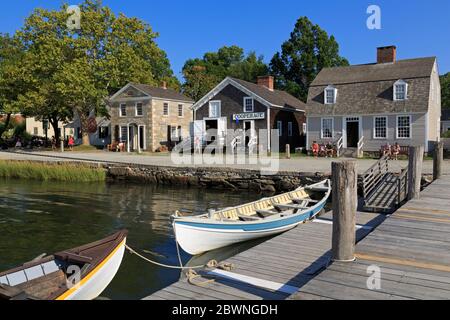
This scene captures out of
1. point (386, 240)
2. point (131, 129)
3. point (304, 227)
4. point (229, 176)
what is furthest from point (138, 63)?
point (386, 240)

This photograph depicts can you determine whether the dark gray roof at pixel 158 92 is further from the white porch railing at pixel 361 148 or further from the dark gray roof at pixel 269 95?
the white porch railing at pixel 361 148

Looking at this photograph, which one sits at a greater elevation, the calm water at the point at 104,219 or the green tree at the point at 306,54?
the green tree at the point at 306,54

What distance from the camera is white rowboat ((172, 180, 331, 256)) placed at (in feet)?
32.0

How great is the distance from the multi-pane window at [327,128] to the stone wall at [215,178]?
13.2 metres

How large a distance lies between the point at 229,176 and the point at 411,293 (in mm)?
18609

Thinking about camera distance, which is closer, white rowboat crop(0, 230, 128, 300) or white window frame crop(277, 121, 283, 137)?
white rowboat crop(0, 230, 128, 300)

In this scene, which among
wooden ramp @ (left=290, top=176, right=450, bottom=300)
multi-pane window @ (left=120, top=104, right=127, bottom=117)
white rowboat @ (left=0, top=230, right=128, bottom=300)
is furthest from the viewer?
multi-pane window @ (left=120, top=104, right=127, bottom=117)

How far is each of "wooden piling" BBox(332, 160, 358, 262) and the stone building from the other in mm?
35956

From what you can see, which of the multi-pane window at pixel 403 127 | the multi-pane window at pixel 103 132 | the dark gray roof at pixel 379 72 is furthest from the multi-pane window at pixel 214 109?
the multi-pane window at pixel 103 132

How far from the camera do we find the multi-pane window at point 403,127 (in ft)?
102

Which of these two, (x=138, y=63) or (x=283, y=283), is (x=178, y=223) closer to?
(x=283, y=283)

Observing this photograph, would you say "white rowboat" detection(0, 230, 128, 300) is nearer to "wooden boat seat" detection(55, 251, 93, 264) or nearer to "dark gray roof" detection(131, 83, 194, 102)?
"wooden boat seat" detection(55, 251, 93, 264)

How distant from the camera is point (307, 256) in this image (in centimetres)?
820

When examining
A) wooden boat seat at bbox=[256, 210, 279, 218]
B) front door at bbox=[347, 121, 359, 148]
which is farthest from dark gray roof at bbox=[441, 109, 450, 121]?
wooden boat seat at bbox=[256, 210, 279, 218]
